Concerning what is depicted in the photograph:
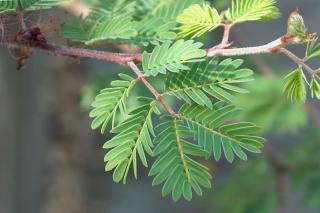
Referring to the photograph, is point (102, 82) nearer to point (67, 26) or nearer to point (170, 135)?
point (67, 26)

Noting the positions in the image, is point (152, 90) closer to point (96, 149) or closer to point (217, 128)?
point (217, 128)

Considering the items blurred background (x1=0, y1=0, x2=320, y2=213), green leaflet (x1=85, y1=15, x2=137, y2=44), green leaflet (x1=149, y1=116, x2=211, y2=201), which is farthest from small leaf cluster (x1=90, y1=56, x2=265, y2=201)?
blurred background (x1=0, y1=0, x2=320, y2=213)

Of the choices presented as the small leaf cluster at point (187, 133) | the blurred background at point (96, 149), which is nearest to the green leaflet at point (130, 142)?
the small leaf cluster at point (187, 133)

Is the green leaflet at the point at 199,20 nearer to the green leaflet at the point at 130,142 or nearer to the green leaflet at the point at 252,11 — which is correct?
→ the green leaflet at the point at 252,11

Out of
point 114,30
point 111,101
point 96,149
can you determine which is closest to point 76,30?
point 114,30

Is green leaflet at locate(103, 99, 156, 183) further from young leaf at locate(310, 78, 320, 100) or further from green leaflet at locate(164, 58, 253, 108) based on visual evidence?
young leaf at locate(310, 78, 320, 100)
